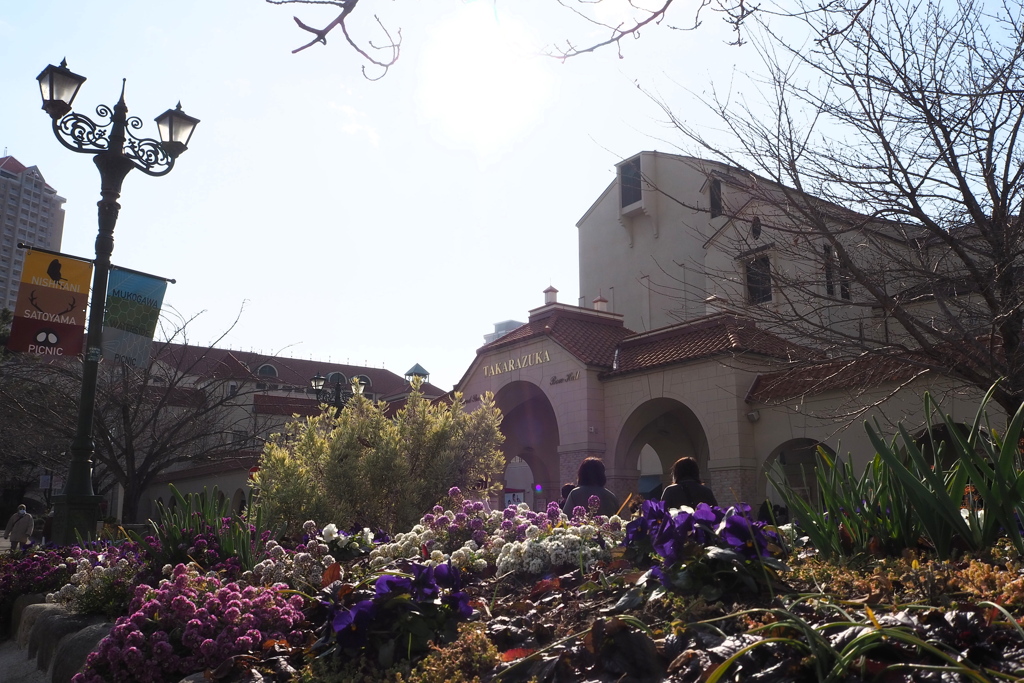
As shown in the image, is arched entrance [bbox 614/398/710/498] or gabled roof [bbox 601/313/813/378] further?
arched entrance [bbox 614/398/710/498]

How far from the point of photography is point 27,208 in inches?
4232

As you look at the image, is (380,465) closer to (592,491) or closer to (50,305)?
(592,491)

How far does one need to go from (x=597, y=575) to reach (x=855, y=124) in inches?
198

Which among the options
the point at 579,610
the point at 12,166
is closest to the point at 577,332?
the point at 579,610

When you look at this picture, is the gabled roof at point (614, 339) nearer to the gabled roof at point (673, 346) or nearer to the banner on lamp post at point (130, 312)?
the gabled roof at point (673, 346)

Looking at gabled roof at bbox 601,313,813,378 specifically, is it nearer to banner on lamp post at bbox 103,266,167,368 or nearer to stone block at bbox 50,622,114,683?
banner on lamp post at bbox 103,266,167,368

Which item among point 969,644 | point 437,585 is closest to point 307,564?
point 437,585

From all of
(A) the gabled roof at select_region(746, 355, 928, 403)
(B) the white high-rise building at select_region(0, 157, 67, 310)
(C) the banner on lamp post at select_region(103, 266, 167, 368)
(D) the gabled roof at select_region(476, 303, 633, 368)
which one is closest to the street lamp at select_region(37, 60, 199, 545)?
(C) the banner on lamp post at select_region(103, 266, 167, 368)

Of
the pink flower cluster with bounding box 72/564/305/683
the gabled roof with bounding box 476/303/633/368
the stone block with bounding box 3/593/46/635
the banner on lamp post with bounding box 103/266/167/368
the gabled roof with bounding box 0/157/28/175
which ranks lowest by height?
the stone block with bounding box 3/593/46/635

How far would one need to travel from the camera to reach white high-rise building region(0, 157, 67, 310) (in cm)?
10375

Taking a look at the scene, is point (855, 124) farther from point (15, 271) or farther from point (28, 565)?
point (15, 271)

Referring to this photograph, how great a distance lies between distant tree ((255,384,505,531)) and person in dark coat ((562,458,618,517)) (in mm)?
1623

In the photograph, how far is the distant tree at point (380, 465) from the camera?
7660 mm

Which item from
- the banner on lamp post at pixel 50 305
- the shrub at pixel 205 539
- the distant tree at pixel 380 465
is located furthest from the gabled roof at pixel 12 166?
the shrub at pixel 205 539
